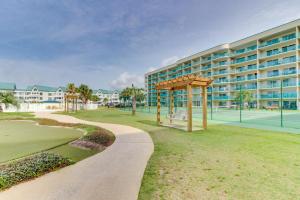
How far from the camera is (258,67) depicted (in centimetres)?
4678

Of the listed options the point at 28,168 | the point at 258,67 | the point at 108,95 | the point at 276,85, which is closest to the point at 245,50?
the point at 258,67

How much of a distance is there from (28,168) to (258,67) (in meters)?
53.9

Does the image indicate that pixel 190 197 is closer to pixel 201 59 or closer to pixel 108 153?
pixel 108 153

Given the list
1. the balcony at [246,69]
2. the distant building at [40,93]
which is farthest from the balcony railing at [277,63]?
the distant building at [40,93]

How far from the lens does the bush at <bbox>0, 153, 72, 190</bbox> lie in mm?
4007

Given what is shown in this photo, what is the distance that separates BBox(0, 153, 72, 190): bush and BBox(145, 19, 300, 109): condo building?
2847 centimetres

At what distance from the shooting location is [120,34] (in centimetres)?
2383

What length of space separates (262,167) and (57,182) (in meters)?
5.21

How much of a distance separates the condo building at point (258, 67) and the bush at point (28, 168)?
93.4ft

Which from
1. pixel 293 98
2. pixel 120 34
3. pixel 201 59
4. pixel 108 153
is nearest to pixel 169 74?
pixel 201 59

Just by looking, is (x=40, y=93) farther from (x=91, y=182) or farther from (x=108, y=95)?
(x=91, y=182)

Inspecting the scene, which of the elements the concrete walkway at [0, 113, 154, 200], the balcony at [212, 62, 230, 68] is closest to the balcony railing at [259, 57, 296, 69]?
the balcony at [212, 62, 230, 68]

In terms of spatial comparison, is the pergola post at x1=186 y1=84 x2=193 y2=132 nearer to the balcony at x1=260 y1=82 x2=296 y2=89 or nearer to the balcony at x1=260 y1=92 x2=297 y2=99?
the balcony at x1=260 y1=92 x2=297 y2=99

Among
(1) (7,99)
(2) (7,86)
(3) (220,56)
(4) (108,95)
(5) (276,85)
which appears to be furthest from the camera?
(4) (108,95)
